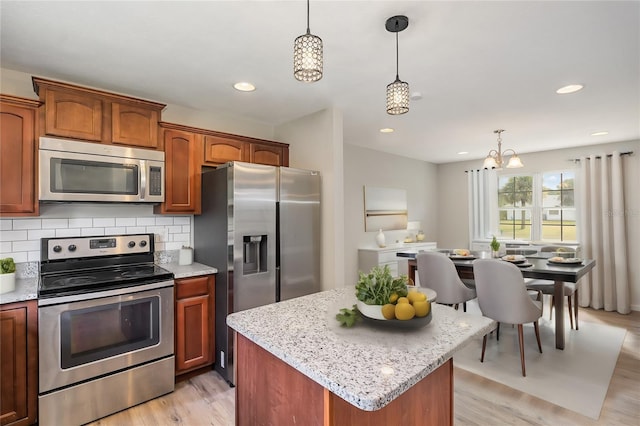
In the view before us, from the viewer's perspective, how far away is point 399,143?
4773 mm

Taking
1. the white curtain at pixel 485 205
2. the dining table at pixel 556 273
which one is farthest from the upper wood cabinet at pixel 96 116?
the white curtain at pixel 485 205

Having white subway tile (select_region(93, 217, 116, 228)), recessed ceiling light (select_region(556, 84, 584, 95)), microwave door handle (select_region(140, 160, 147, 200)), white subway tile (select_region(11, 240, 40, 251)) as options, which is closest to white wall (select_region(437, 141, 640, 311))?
recessed ceiling light (select_region(556, 84, 584, 95))

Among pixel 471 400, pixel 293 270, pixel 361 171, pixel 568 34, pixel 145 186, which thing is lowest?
pixel 471 400

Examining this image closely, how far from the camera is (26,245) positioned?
93.0 inches

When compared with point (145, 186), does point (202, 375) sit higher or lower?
Answer: lower

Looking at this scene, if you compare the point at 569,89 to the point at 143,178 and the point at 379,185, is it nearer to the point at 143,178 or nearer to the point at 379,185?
the point at 379,185

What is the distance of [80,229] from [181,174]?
881mm

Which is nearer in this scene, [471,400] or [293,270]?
[471,400]

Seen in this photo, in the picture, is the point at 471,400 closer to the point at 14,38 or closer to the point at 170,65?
the point at 170,65

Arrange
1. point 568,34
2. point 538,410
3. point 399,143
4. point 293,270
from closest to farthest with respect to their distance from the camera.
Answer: point 568,34, point 538,410, point 293,270, point 399,143

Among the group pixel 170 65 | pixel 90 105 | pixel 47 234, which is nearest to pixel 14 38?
pixel 90 105

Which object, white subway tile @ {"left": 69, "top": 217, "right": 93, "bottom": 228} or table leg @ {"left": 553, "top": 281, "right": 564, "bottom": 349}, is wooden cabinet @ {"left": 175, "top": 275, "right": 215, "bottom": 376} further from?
table leg @ {"left": 553, "top": 281, "right": 564, "bottom": 349}

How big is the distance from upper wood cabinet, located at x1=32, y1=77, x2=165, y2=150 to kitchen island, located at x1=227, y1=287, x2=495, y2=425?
1856 mm

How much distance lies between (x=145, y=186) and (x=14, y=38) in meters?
1.15
